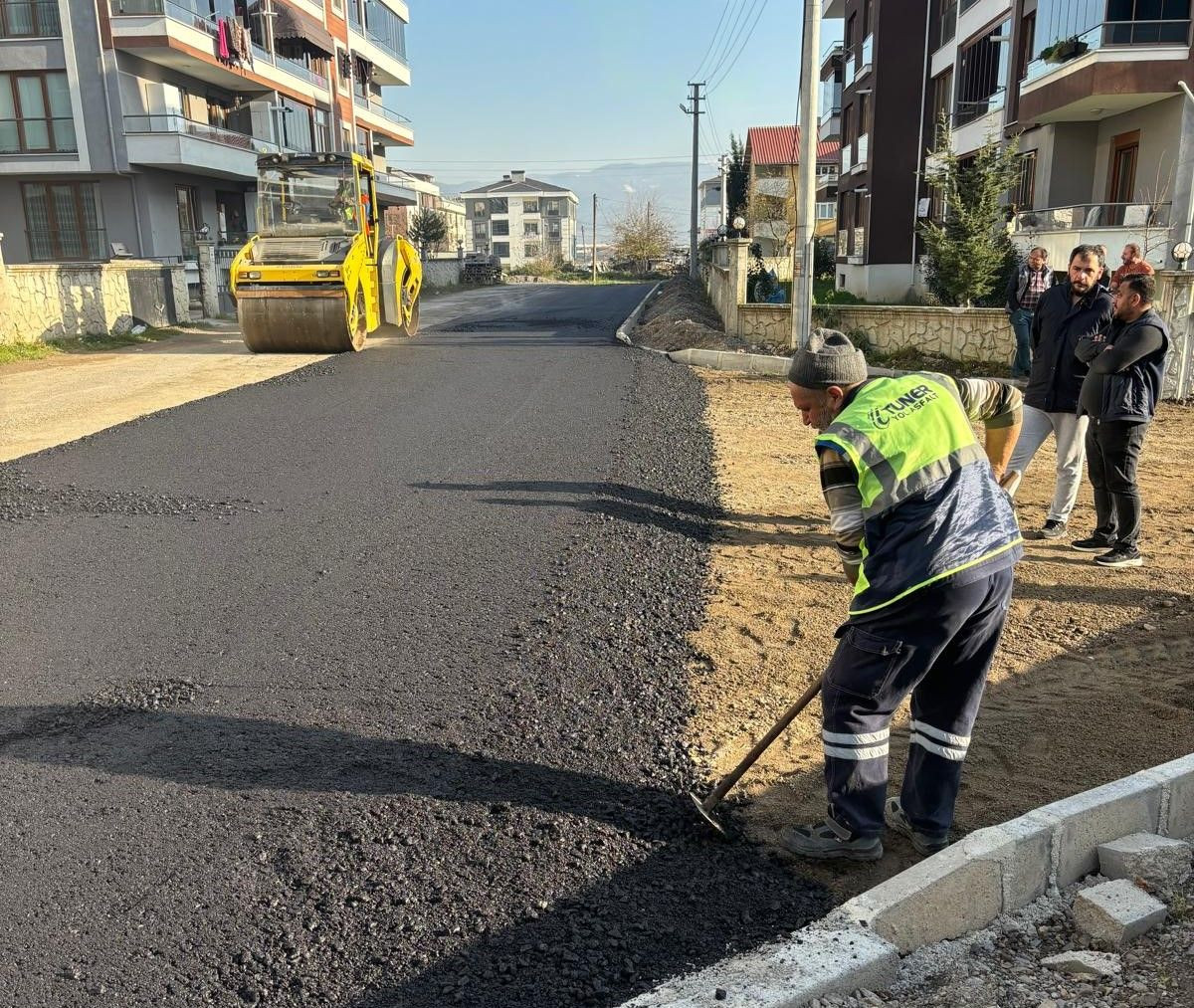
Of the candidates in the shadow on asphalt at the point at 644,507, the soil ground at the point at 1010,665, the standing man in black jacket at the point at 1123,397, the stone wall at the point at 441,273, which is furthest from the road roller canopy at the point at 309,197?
the stone wall at the point at 441,273

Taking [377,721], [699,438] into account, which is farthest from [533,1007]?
[699,438]

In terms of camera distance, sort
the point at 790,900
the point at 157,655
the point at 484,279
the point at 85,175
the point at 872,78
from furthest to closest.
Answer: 1. the point at 484,279
2. the point at 872,78
3. the point at 85,175
4. the point at 157,655
5. the point at 790,900

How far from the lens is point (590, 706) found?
4293 mm

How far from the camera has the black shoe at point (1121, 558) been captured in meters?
6.13

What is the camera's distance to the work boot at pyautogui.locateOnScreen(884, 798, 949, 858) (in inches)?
131

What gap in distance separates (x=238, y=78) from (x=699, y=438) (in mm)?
→ 25787

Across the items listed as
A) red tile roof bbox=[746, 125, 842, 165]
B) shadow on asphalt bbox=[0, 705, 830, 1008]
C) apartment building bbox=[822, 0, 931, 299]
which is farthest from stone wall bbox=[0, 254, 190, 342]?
red tile roof bbox=[746, 125, 842, 165]

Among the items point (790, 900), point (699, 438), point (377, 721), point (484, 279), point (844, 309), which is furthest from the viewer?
point (484, 279)

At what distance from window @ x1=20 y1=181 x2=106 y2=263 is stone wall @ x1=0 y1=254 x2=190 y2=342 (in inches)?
230

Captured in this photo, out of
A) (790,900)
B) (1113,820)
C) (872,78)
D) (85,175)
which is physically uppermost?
(872,78)

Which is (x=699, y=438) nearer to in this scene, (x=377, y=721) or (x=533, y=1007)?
(x=377, y=721)

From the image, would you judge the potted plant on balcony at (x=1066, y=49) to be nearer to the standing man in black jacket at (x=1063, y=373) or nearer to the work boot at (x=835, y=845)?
the standing man in black jacket at (x=1063, y=373)

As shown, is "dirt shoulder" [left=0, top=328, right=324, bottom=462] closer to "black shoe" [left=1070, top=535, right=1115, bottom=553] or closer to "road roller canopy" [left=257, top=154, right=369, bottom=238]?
"road roller canopy" [left=257, top=154, right=369, bottom=238]

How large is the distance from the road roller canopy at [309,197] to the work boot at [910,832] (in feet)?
47.7
